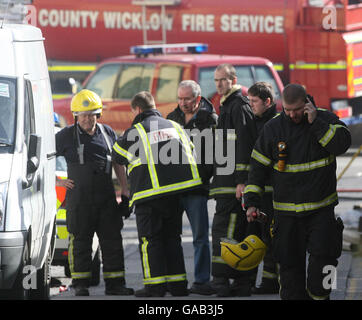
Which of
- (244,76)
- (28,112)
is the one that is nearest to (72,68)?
(244,76)

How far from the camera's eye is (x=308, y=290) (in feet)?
24.9

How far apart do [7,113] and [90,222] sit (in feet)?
5.73

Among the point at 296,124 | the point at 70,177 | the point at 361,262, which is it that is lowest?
the point at 361,262

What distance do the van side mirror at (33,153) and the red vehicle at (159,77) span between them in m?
8.02

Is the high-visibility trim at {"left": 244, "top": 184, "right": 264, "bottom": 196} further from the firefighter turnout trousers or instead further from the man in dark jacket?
the firefighter turnout trousers

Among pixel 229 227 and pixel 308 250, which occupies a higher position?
pixel 308 250

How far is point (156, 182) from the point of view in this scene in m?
9.01

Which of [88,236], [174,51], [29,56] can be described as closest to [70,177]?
[88,236]

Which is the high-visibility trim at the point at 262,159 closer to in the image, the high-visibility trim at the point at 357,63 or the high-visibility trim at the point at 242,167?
the high-visibility trim at the point at 242,167

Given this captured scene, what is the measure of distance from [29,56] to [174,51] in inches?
331

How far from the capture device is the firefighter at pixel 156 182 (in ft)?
29.6

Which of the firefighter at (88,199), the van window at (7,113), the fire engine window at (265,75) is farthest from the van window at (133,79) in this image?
the van window at (7,113)

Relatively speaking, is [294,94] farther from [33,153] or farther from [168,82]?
[168,82]

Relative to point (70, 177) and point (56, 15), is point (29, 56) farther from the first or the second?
point (56, 15)
